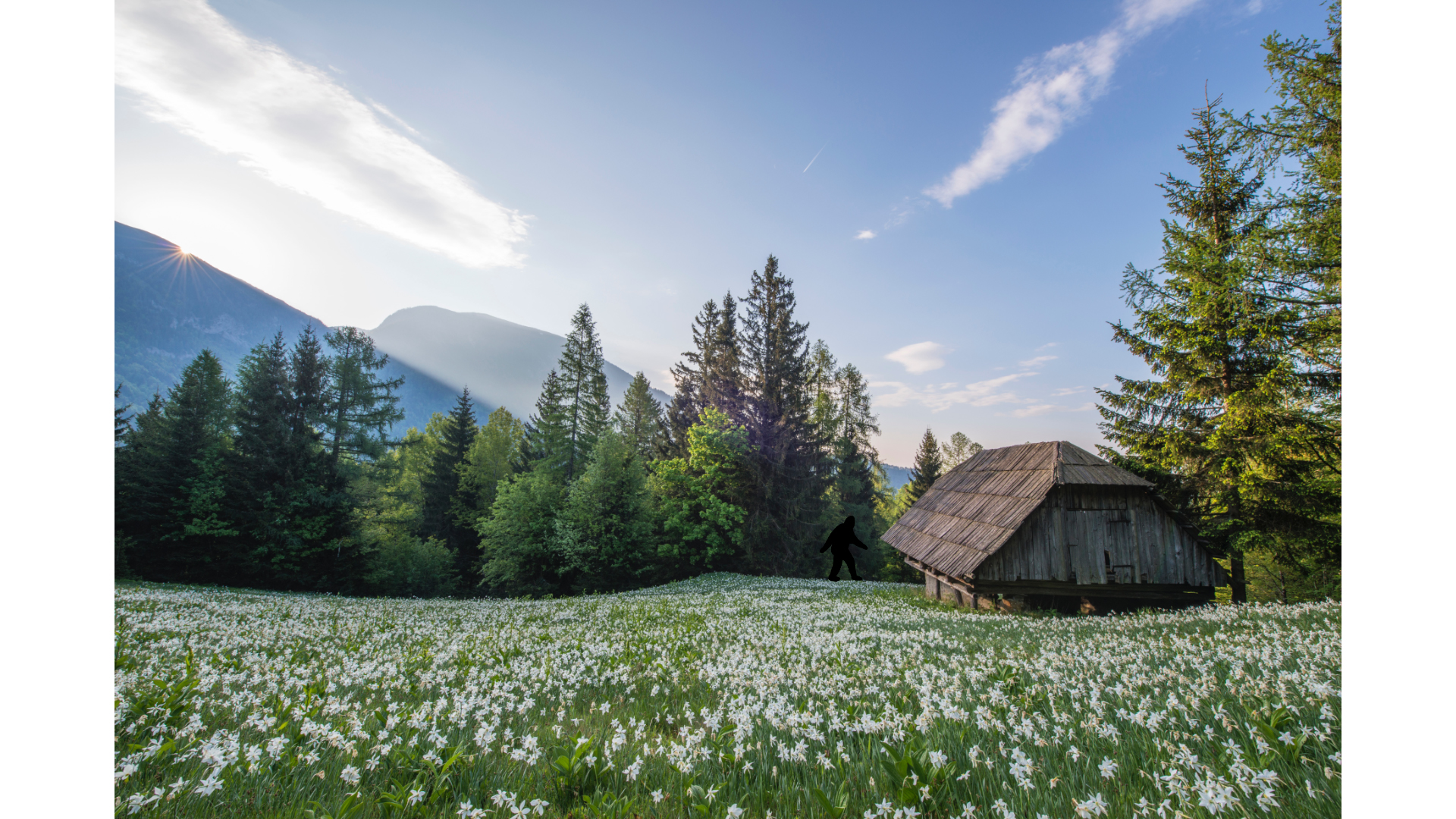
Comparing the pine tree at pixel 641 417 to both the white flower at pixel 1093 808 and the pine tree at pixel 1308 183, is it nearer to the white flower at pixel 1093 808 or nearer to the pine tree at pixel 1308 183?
the pine tree at pixel 1308 183

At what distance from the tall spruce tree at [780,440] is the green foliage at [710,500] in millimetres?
1276

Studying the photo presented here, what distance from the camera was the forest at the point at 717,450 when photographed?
12516 mm

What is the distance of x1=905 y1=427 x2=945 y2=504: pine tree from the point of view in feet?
168

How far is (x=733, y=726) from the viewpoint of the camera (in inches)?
141

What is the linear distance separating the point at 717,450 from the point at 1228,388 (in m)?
29.2

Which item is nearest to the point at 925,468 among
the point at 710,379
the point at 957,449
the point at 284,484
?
the point at 957,449

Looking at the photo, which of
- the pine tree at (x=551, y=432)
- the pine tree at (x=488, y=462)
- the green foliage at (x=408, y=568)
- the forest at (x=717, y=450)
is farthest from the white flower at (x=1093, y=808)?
the pine tree at (x=488, y=462)

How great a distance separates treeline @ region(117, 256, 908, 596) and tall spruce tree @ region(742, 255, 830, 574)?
0.14 meters

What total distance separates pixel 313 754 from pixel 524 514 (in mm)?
33872

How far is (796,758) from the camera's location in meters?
2.85

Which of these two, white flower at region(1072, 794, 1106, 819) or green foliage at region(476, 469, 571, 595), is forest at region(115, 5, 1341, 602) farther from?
white flower at region(1072, 794, 1106, 819)

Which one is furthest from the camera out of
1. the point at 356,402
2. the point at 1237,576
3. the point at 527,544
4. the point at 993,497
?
the point at 356,402

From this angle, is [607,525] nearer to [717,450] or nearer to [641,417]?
[717,450]

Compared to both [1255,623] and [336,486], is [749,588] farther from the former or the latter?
[336,486]
